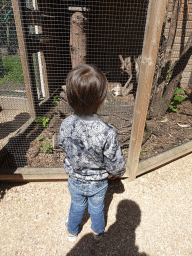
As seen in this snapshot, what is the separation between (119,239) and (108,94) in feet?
6.75

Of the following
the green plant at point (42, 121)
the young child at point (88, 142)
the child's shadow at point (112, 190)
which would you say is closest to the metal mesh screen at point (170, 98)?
the child's shadow at point (112, 190)

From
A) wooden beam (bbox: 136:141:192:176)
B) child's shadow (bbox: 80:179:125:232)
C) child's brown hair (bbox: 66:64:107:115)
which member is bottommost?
child's shadow (bbox: 80:179:125:232)

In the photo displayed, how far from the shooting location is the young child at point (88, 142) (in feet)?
3.30

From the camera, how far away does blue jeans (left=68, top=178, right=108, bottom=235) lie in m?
1.35

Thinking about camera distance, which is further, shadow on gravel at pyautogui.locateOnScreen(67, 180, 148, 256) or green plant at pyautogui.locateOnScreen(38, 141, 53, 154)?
green plant at pyautogui.locateOnScreen(38, 141, 53, 154)

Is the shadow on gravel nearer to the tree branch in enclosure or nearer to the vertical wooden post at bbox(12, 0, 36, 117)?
the tree branch in enclosure

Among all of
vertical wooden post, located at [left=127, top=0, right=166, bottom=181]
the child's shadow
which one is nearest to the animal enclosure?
vertical wooden post, located at [left=127, top=0, right=166, bottom=181]

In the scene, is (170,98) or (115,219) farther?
(170,98)

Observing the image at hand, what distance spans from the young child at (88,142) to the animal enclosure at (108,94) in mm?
681

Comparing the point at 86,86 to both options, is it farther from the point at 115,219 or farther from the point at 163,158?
the point at 163,158

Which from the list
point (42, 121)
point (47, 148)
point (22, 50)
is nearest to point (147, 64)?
point (47, 148)

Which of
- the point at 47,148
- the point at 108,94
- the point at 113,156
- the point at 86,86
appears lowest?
the point at 47,148

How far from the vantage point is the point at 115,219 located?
6.21 ft

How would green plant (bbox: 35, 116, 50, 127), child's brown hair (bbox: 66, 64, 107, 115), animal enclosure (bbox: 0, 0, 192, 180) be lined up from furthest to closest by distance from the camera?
green plant (bbox: 35, 116, 50, 127)
animal enclosure (bbox: 0, 0, 192, 180)
child's brown hair (bbox: 66, 64, 107, 115)
